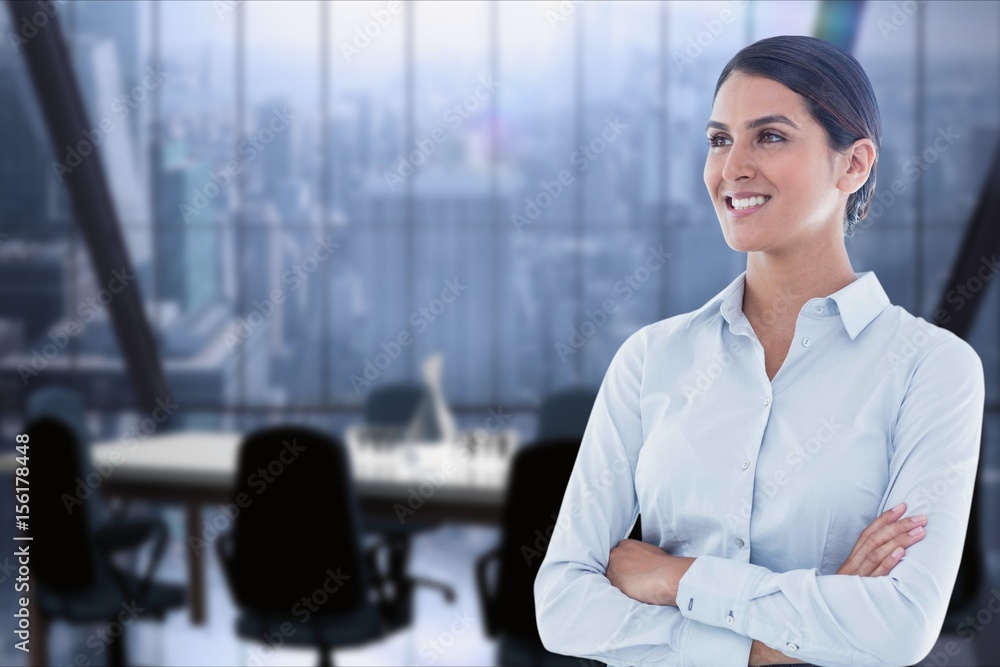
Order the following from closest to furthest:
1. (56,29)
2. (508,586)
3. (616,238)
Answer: (508,586)
(56,29)
(616,238)

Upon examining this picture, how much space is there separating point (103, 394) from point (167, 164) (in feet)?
7.54

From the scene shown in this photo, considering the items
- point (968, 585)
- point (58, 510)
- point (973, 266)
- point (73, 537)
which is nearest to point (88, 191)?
point (58, 510)

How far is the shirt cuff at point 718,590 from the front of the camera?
42.1 inches

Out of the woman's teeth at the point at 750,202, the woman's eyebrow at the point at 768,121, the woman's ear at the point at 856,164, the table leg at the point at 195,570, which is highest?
the woman's eyebrow at the point at 768,121

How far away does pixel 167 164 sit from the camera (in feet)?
28.7

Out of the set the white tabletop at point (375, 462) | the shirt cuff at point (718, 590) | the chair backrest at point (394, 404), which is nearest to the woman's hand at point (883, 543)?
the shirt cuff at point (718, 590)

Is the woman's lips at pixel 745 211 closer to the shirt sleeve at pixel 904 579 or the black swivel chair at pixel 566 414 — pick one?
the shirt sleeve at pixel 904 579

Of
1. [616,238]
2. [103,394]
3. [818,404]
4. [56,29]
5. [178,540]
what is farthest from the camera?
[616,238]

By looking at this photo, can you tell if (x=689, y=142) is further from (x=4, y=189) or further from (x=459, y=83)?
(x=4, y=189)

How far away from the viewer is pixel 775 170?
112 centimetres

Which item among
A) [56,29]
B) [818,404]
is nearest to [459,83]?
[56,29]

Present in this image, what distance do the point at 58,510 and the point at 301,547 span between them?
1165mm

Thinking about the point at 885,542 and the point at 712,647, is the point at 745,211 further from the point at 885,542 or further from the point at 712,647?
the point at 712,647

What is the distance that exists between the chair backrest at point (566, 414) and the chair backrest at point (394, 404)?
78cm
